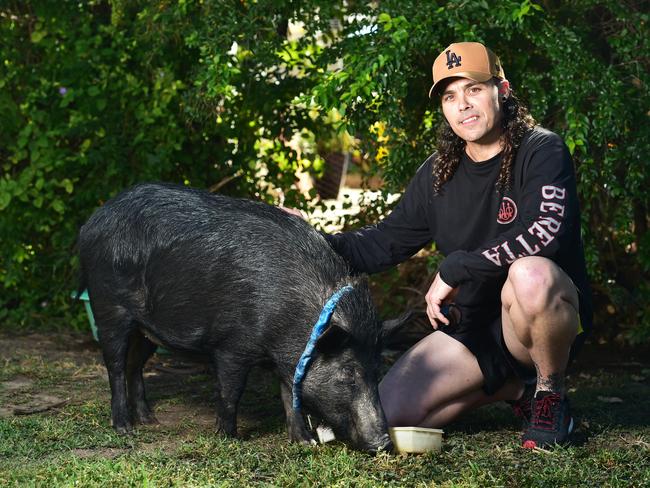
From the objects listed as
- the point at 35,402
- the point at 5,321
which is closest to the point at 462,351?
the point at 35,402

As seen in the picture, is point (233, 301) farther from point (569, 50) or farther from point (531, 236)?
point (569, 50)

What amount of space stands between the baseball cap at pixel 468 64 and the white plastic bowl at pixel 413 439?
53.2 inches

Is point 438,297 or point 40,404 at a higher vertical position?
point 438,297

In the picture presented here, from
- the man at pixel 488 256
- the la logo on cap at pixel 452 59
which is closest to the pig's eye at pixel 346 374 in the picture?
the man at pixel 488 256

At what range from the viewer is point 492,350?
385 cm

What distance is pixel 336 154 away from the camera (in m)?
11.2

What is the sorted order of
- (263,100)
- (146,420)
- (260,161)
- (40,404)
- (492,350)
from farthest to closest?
(260,161) < (263,100) < (40,404) < (146,420) < (492,350)

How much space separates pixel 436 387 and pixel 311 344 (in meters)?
0.67

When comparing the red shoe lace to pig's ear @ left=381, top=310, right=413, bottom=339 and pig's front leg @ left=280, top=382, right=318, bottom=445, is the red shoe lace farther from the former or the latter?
pig's front leg @ left=280, top=382, right=318, bottom=445

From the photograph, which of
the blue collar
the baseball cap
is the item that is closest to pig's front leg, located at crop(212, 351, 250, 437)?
the blue collar

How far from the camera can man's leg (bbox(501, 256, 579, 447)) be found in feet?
11.4

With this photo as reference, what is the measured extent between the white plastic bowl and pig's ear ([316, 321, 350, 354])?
0.36 metres

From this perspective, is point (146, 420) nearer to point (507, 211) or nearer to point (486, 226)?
point (486, 226)

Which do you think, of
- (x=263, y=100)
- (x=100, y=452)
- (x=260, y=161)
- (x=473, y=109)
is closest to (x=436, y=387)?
(x=473, y=109)
